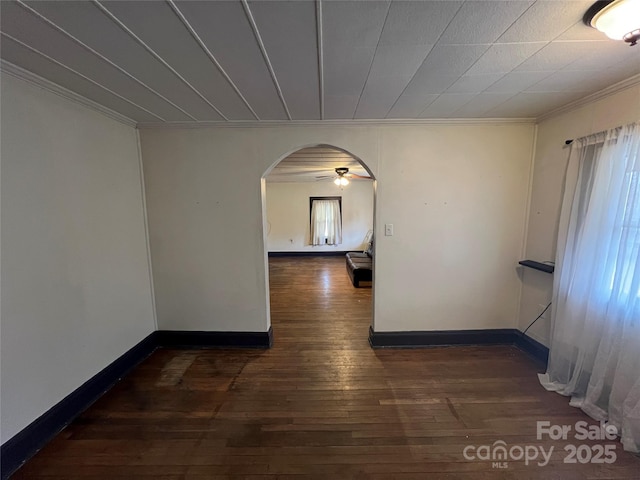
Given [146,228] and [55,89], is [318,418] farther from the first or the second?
[55,89]

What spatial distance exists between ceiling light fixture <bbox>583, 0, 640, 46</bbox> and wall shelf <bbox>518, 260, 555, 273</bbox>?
173 centimetres

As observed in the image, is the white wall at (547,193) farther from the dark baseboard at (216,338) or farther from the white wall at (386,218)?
the dark baseboard at (216,338)

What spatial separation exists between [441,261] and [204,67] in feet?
Result: 8.60

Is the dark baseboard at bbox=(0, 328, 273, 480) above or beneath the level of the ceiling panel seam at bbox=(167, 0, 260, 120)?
beneath

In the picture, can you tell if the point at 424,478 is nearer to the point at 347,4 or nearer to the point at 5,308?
the point at 347,4

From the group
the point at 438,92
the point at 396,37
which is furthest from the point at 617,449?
the point at 396,37

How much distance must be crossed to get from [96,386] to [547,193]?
4218 millimetres

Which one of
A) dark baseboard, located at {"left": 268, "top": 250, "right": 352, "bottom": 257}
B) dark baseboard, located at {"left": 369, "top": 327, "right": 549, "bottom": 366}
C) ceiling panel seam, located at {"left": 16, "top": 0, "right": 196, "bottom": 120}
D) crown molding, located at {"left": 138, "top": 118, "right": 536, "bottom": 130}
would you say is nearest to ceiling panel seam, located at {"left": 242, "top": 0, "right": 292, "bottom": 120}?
crown molding, located at {"left": 138, "top": 118, "right": 536, "bottom": 130}

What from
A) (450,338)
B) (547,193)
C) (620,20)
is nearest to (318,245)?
(450,338)

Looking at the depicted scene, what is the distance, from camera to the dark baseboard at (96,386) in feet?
5.12

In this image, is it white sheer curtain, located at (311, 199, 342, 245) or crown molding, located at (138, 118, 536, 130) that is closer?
crown molding, located at (138, 118, 536, 130)

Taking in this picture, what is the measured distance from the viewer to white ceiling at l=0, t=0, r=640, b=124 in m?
1.13

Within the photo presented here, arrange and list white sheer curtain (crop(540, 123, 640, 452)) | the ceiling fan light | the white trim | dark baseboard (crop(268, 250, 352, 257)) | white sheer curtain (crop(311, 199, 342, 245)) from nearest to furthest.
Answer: the ceiling fan light
white sheer curtain (crop(540, 123, 640, 452))
the white trim
white sheer curtain (crop(311, 199, 342, 245))
dark baseboard (crop(268, 250, 352, 257))

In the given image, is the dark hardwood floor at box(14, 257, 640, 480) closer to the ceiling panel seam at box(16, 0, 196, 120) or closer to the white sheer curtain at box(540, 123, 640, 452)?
the white sheer curtain at box(540, 123, 640, 452)
